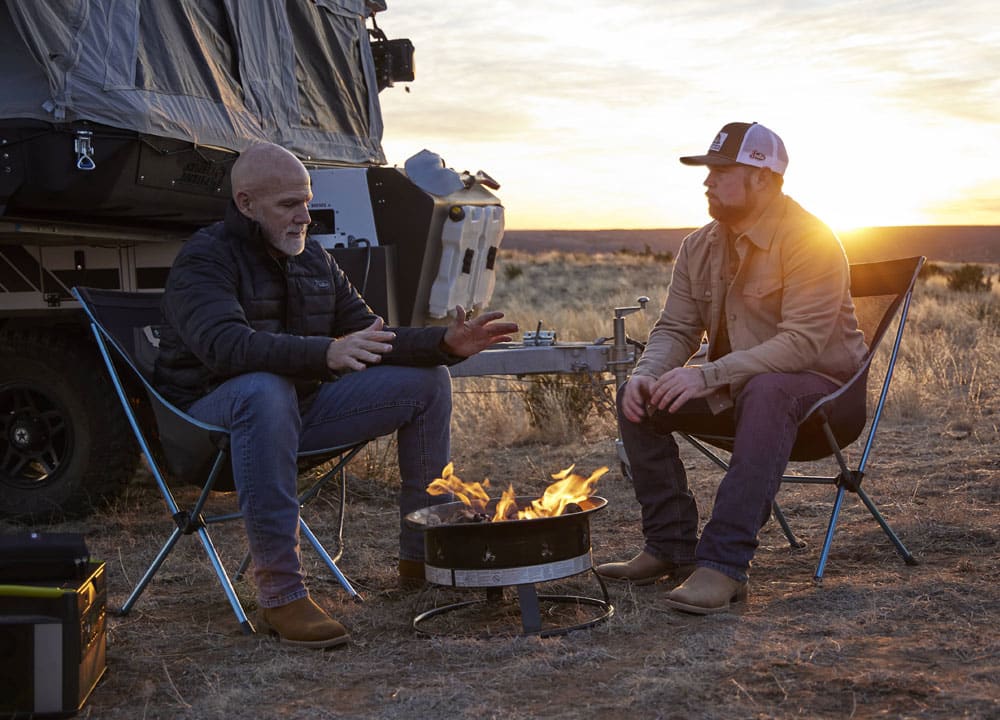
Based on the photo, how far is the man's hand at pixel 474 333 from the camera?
3471 millimetres

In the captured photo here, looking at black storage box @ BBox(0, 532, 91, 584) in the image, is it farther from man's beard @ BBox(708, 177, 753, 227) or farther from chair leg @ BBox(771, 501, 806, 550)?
chair leg @ BBox(771, 501, 806, 550)

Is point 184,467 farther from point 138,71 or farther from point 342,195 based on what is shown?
point 342,195

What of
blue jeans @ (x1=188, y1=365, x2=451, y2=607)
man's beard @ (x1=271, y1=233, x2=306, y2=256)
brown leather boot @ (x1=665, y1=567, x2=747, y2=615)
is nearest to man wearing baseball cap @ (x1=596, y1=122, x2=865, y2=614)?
brown leather boot @ (x1=665, y1=567, x2=747, y2=615)

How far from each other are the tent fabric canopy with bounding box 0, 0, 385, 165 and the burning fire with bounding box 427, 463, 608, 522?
1.97 m

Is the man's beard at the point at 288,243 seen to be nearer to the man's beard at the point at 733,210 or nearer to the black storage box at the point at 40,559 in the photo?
the black storage box at the point at 40,559

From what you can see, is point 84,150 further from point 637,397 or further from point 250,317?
point 637,397

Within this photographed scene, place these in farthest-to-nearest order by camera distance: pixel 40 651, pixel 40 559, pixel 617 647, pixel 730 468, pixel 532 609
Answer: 1. pixel 730 468
2. pixel 532 609
3. pixel 617 647
4. pixel 40 559
5. pixel 40 651

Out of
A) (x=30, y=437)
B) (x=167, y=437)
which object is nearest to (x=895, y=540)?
(x=167, y=437)

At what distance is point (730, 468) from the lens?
3447 mm

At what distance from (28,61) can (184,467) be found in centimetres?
188

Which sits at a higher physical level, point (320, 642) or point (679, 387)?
point (679, 387)

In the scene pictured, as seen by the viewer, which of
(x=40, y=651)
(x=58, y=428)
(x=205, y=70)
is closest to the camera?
(x=40, y=651)

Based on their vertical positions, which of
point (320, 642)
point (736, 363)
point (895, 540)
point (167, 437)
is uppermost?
point (736, 363)

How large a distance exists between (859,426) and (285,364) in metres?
1.76
